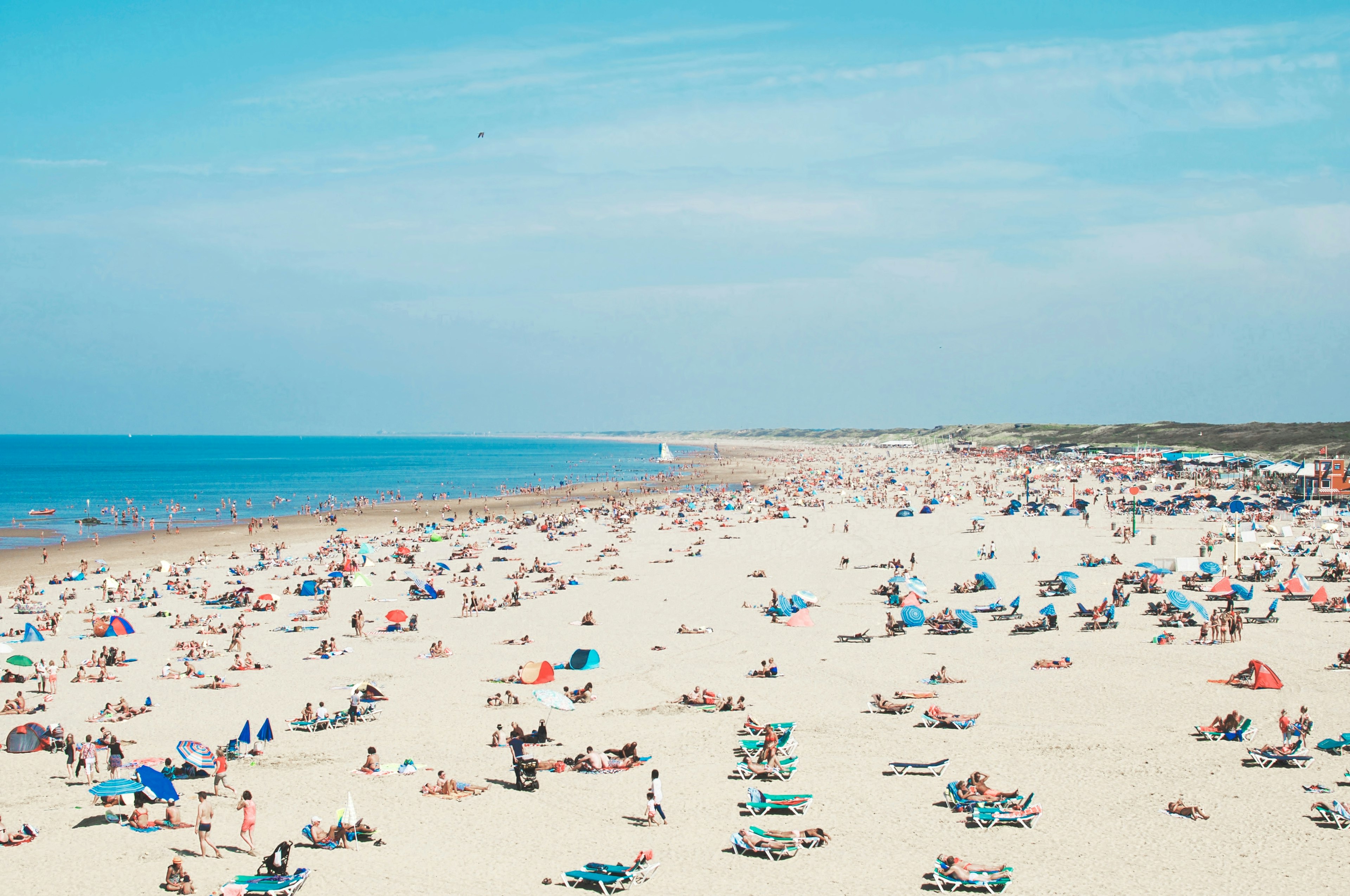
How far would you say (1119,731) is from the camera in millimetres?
16047

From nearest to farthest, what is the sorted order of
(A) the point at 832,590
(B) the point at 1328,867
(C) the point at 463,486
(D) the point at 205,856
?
(B) the point at 1328,867
(D) the point at 205,856
(A) the point at 832,590
(C) the point at 463,486

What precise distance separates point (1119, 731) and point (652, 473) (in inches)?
3785

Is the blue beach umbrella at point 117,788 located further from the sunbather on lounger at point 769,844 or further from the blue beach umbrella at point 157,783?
the sunbather on lounger at point 769,844

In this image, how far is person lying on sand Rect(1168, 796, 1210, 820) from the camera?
41.0ft

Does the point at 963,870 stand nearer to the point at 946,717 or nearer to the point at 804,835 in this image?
the point at 804,835

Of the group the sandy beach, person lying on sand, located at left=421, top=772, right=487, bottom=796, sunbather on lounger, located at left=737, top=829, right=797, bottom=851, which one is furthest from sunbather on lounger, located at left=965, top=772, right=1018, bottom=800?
person lying on sand, located at left=421, top=772, right=487, bottom=796

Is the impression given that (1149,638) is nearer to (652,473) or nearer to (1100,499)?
(1100,499)

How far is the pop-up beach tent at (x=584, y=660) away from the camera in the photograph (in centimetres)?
2091

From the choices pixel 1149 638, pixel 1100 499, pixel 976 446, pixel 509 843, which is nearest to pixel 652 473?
pixel 976 446

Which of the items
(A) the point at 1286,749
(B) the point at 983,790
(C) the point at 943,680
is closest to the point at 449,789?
(B) the point at 983,790

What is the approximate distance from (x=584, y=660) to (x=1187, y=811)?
1209 centimetres

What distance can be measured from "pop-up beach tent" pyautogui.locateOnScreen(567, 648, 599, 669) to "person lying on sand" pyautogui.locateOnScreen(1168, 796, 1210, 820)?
11744 millimetres

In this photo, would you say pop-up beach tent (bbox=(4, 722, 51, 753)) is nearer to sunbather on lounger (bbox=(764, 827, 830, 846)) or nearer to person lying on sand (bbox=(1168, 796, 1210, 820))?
sunbather on lounger (bbox=(764, 827, 830, 846))

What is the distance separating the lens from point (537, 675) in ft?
64.8
